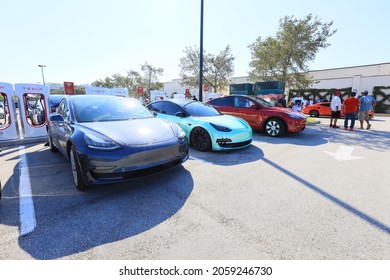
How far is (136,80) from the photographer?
42.2 meters

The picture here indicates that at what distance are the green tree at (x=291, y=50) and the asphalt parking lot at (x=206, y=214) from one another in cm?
1556

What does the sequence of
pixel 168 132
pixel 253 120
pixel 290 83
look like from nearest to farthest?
pixel 168 132, pixel 253 120, pixel 290 83

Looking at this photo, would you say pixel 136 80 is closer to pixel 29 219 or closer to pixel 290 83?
pixel 290 83

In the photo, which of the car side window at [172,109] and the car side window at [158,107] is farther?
the car side window at [158,107]

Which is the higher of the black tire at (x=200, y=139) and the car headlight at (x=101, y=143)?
the car headlight at (x=101, y=143)

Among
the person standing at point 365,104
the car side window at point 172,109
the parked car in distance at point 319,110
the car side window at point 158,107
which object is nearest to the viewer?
the car side window at point 172,109

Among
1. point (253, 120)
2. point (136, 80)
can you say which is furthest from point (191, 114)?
point (136, 80)

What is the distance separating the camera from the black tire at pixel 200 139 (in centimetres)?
521

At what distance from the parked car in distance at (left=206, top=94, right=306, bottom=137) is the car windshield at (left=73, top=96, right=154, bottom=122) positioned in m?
4.45

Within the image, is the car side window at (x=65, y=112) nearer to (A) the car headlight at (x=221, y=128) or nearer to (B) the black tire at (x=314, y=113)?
(A) the car headlight at (x=221, y=128)

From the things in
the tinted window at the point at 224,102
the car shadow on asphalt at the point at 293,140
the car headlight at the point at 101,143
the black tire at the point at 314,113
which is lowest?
the car shadow on asphalt at the point at 293,140

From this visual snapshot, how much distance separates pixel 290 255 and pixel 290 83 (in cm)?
2026

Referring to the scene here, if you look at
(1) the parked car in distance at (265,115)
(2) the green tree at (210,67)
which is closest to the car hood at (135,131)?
(1) the parked car in distance at (265,115)
